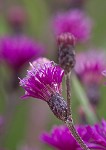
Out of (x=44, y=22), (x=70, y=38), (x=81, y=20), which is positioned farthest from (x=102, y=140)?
(x=44, y=22)

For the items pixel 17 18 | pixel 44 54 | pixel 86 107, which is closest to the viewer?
pixel 86 107

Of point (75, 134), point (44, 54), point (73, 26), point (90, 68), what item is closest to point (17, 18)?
point (44, 54)

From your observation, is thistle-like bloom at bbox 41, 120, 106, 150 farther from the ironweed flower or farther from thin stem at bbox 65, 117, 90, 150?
the ironweed flower

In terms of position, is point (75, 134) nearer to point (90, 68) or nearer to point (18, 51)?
point (90, 68)

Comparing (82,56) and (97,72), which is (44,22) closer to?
(82,56)

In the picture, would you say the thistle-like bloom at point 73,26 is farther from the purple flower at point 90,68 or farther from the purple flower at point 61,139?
the purple flower at point 61,139

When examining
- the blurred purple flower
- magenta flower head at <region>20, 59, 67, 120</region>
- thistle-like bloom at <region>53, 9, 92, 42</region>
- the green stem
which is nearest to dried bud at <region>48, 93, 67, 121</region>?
magenta flower head at <region>20, 59, 67, 120</region>

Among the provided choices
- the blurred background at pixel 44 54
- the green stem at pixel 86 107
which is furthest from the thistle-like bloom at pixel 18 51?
the green stem at pixel 86 107
